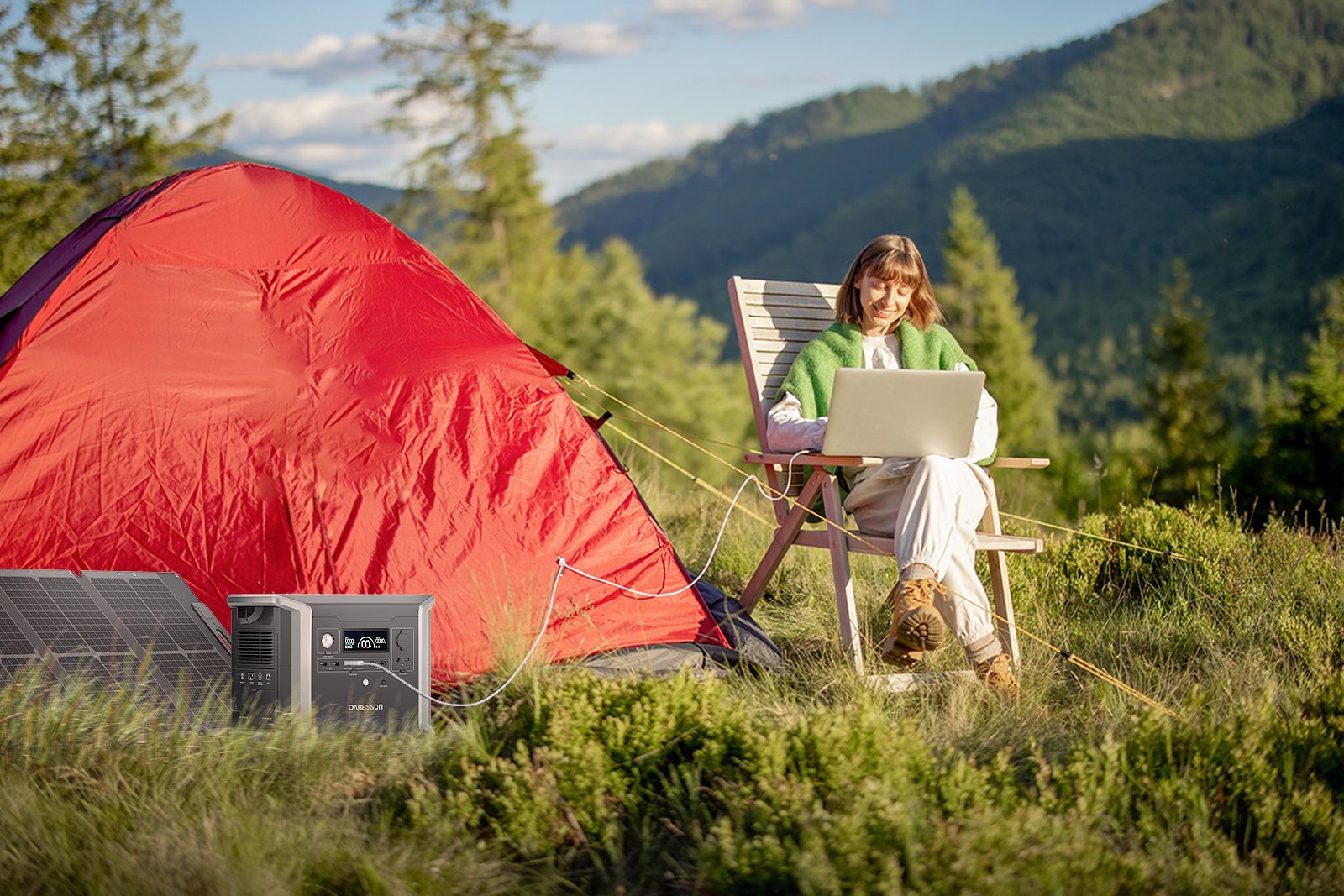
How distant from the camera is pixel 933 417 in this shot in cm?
345

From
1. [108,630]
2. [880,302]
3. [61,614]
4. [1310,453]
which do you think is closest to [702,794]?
[108,630]

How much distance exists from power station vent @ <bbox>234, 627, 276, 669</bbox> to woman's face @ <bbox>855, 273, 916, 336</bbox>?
227 cm

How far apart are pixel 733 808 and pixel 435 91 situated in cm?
2688

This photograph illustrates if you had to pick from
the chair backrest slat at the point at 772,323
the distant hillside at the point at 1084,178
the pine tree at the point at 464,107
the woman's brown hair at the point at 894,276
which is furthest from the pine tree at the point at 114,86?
the distant hillside at the point at 1084,178

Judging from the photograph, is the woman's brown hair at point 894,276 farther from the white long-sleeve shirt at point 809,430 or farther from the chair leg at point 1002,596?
the chair leg at point 1002,596

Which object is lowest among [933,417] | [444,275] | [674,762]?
[674,762]

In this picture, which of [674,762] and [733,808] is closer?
[733,808]

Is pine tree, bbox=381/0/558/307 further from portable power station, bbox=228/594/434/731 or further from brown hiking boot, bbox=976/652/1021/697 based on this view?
portable power station, bbox=228/594/434/731

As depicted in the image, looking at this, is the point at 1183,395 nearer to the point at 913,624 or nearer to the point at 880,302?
the point at 880,302

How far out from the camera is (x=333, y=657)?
9.20 feet

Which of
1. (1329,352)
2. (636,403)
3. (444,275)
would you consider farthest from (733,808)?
(636,403)

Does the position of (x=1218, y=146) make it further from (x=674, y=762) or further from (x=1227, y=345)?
(x=674, y=762)

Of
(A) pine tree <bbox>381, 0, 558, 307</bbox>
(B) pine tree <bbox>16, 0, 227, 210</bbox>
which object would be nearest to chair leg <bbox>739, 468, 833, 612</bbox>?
(B) pine tree <bbox>16, 0, 227, 210</bbox>

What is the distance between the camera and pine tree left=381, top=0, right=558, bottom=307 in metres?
27.0
